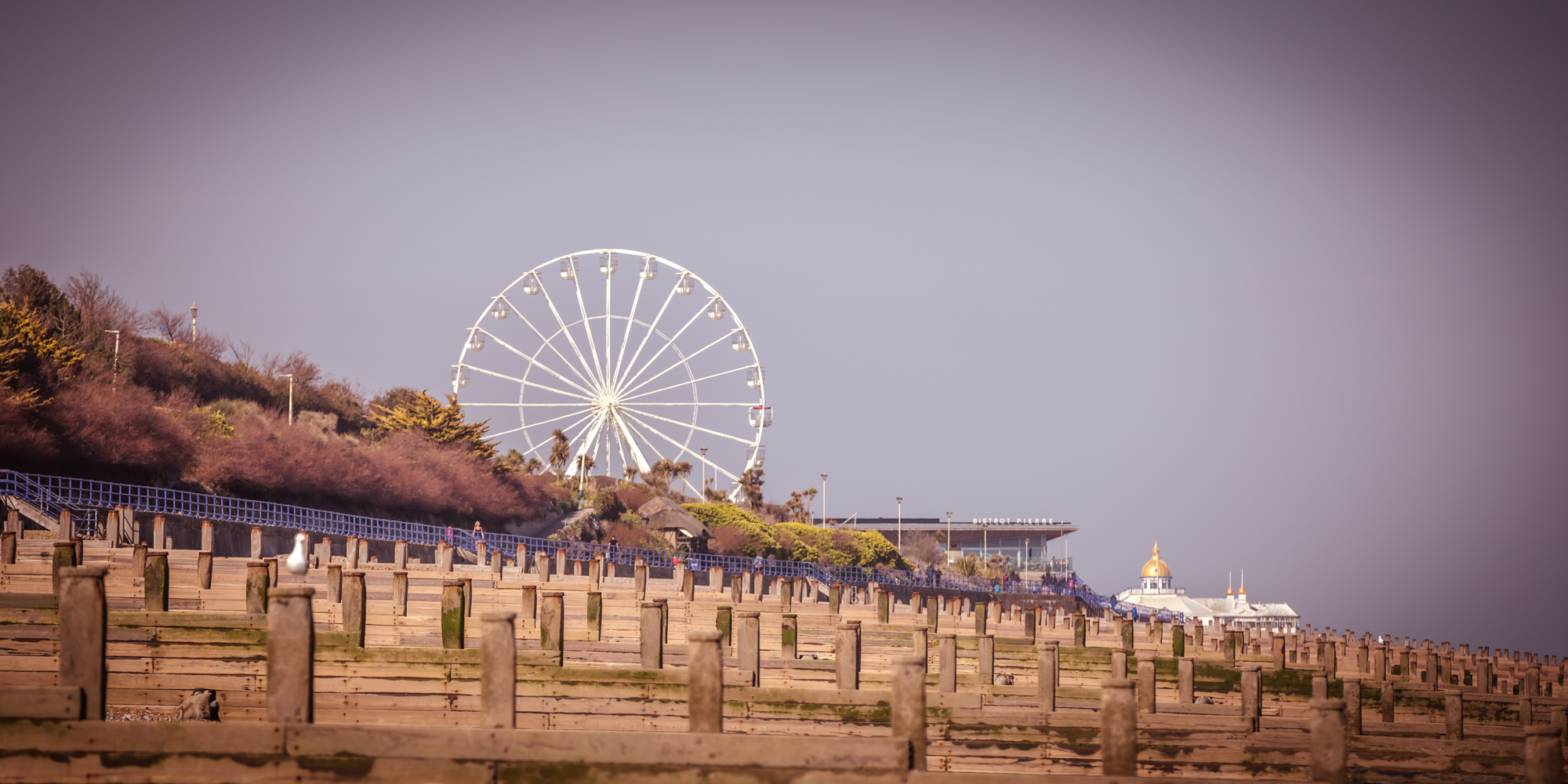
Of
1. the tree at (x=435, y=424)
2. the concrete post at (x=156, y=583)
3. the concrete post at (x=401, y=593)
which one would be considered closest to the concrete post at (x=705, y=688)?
the concrete post at (x=156, y=583)

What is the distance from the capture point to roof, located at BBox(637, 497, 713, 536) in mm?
82938

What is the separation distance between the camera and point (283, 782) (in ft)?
24.1

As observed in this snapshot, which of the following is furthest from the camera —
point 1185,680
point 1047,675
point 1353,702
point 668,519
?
point 668,519

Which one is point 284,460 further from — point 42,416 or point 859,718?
point 859,718

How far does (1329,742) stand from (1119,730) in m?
1.34

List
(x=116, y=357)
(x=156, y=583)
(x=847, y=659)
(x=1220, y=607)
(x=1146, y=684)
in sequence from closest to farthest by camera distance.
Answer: (x=156, y=583), (x=847, y=659), (x=1146, y=684), (x=116, y=357), (x=1220, y=607)

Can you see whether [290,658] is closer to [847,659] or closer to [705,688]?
[705,688]

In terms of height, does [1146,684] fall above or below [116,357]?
below

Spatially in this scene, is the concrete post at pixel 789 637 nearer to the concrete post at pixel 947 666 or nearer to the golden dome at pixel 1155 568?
the concrete post at pixel 947 666

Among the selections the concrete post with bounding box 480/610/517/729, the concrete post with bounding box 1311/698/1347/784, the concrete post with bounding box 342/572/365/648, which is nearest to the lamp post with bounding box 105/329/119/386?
the concrete post with bounding box 342/572/365/648

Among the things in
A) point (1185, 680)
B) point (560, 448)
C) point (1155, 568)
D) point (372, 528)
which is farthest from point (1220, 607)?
point (1185, 680)

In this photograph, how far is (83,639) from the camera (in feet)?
24.1

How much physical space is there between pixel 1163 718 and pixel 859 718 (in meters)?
2.54

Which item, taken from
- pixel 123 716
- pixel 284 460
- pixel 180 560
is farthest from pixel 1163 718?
pixel 284 460
